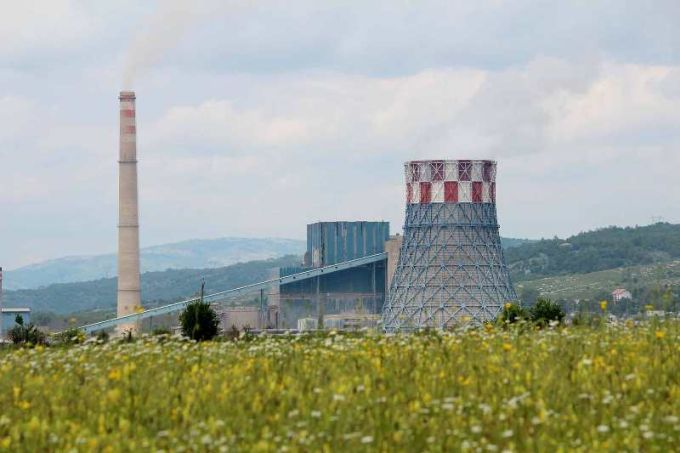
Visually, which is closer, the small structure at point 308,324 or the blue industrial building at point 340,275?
the small structure at point 308,324

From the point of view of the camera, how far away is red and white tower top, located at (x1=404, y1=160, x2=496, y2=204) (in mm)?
119312

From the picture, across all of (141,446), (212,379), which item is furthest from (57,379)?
(141,446)

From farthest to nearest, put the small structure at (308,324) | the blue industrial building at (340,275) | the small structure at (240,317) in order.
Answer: the blue industrial building at (340,275) → the small structure at (240,317) → the small structure at (308,324)

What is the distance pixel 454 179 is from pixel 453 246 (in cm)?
657

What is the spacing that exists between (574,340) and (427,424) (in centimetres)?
507

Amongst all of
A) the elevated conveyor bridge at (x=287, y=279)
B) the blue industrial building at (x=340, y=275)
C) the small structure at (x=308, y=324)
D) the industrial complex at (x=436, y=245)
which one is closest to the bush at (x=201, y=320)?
the small structure at (x=308, y=324)

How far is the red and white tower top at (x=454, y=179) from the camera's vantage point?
119 metres

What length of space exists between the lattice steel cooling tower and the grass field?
101 m

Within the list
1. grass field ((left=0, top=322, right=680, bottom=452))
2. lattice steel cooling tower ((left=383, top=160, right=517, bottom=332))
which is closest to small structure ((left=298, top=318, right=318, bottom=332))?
grass field ((left=0, top=322, right=680, bottom=452))

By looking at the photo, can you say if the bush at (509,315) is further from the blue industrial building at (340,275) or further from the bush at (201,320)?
the blue industrial building at (340,275)

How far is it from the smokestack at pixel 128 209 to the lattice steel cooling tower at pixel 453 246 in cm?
2410

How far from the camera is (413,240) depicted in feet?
405

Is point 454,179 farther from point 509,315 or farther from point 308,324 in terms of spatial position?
point 308,324

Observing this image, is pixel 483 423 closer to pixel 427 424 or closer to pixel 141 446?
pixel 427 424
